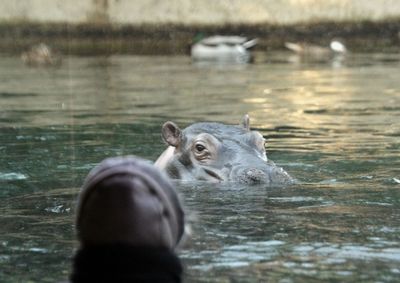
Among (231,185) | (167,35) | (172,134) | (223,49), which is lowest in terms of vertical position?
(223,49)

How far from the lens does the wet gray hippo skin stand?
525 centimetres

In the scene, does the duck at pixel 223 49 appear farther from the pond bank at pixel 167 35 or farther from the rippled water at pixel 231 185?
the rippled water at pixel 231 185

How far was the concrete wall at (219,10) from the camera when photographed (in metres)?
20.7

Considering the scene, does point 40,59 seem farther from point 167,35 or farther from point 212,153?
point 212,153

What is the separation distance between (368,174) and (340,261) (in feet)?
7.75

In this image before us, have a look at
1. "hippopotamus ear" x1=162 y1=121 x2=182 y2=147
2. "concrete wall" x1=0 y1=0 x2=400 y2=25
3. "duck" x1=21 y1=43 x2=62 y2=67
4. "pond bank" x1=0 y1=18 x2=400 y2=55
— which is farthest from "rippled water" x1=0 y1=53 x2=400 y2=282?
"concrete wall" x1=0 y1=0 x2=400 y2=25

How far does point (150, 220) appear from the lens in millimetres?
2131

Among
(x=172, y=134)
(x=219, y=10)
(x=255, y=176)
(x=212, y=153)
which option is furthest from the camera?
(x=219, y=10)

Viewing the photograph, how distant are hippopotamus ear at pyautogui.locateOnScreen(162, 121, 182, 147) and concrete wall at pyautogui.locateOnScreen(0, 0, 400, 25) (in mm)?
15253

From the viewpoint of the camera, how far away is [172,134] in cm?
563

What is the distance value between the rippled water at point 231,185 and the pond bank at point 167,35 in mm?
5486

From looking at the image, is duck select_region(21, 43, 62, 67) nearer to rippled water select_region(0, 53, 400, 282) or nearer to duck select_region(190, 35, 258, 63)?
rippled water select_region(0, 53, 400, 282)

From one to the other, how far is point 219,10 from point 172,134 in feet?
51.7

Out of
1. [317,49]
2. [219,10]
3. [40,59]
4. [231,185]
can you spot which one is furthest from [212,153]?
[219,10]
